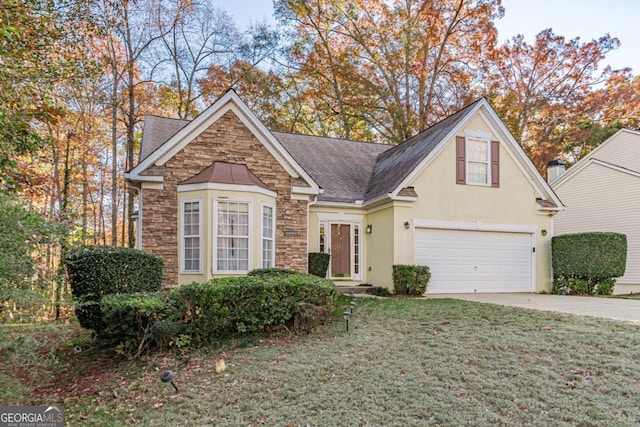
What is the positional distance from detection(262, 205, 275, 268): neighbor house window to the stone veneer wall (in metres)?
0.22

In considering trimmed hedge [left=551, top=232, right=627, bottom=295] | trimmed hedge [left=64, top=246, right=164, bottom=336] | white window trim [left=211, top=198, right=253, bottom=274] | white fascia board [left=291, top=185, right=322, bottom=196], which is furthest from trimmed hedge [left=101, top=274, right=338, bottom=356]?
trimmed hedge [left=551, top=232, right=627, bottom=295]

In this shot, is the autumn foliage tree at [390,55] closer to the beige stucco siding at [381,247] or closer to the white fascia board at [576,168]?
the white fascia board at [576,168]

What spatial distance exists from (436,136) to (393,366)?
970 cm

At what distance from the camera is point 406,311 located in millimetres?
8531

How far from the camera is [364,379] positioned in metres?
4.85

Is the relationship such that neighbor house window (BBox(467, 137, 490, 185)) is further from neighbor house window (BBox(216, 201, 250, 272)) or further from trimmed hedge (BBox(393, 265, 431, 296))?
neighbor house window (BBox(216, 201, 250, 272))

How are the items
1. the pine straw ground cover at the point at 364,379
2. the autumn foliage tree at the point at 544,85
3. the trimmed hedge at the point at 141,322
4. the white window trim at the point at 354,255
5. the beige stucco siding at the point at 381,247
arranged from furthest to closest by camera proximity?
the autumn foliage tree at the point at 544,85
the white window trim at the point at 354,255
the beige stucco siding at the point at 381,247
the trimmed hedge at the point at 141,322
the pine straw ground cover at the point at 364,379

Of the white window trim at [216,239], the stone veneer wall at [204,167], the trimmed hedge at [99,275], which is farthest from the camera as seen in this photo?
the stone veneer wall at [204,167]

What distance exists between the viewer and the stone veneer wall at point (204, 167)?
1013 centimetres

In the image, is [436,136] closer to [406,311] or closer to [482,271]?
[482,271]

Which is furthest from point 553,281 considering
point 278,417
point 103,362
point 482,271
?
point 103,362

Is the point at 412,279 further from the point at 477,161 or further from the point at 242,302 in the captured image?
the point at 242,302

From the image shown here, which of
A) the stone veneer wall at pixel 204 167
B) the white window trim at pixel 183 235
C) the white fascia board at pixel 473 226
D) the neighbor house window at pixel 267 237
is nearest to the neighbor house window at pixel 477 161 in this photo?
the white fascia board at pixel 473 226

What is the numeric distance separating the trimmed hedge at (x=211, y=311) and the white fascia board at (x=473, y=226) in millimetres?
6123
